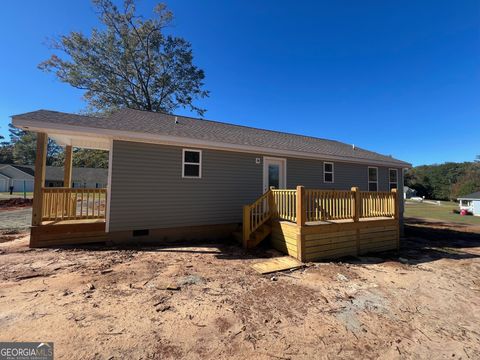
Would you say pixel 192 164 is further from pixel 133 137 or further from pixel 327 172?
pixel 327 172

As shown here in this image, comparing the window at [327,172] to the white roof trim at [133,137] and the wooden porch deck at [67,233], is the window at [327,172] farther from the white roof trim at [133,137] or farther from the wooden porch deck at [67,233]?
the wooden porch deck at [67,233]

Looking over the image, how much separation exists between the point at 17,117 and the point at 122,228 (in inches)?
145

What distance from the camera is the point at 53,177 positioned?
117 ft

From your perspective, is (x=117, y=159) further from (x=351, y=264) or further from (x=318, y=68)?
(x=318, y=68)

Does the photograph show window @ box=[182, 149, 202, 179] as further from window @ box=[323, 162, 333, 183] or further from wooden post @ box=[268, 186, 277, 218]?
window @ box=[323, 162, 333, 183]

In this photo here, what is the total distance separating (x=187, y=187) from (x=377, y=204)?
20.5 feet

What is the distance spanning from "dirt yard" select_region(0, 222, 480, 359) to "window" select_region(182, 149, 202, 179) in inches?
108

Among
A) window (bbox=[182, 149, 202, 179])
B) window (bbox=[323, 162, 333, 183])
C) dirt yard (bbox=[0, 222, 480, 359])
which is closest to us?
dirt yard (bbox=[0, 222, 480, 359])

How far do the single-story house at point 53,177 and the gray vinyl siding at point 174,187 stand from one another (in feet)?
106

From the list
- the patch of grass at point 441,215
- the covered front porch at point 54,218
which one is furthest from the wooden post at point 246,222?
the patch of grass at point 441,215

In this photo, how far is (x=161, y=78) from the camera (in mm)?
20719

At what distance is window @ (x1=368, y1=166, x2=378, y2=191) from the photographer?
464 inches

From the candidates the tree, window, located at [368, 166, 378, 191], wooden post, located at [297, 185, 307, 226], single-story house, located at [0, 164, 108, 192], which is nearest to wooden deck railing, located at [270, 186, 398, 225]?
wooden post, located at [297, 185, 307, 226]

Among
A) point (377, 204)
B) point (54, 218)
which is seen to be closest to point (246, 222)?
point (377, 204)
